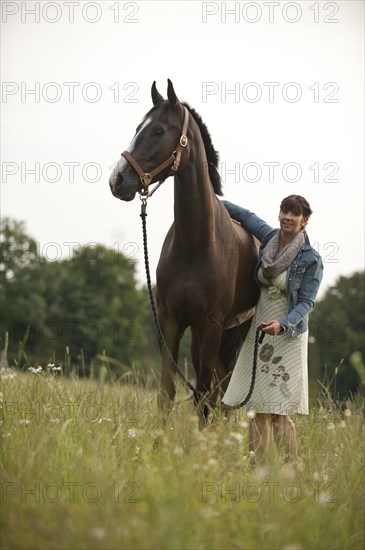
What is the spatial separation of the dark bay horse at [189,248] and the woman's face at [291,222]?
0.65m

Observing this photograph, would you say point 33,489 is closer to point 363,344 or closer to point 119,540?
point 119,540

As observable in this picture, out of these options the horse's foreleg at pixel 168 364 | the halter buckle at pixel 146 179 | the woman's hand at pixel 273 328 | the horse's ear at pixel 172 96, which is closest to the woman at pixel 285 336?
the woman's hand at pixel 273 328

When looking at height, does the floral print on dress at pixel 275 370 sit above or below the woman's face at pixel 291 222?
below

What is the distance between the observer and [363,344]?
111 feet

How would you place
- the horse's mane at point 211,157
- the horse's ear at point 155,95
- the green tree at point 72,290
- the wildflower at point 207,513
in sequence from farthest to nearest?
the green tree at point 72,290
the horse's mane at point 211,157
the horse's ear at point 155,95
the wildflower at point 207,513

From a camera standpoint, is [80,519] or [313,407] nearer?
[80,519]

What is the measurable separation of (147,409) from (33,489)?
237 cm

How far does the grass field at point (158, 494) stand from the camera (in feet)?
10.2

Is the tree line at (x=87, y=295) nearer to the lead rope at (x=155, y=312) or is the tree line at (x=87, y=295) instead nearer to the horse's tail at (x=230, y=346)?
the horse's tail at (x=230, y=346)

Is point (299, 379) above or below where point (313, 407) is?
above

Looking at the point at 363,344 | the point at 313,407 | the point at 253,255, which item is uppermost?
the point at 253,255

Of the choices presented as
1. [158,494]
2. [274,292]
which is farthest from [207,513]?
[274,292]

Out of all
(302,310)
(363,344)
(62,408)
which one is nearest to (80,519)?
(62,408)

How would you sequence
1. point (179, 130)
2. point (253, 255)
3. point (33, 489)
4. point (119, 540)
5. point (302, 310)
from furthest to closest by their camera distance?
point (253, 255), point (179, 130), point (302, 310), point (33, 489), point (119, 540)
